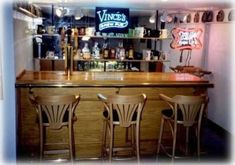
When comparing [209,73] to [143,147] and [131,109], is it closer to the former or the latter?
[143,147]

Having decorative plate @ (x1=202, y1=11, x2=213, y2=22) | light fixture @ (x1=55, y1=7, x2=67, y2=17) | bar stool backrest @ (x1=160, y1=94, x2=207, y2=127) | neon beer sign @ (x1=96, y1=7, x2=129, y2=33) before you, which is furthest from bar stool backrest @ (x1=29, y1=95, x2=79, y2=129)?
decorative plate @ (x1=202, y1=11, x2=213, y2=22)

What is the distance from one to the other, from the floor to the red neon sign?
1.70 m

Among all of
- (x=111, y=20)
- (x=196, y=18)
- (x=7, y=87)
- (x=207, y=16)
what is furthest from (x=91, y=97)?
(x=196, y=18)

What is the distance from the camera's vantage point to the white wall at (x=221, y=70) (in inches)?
200

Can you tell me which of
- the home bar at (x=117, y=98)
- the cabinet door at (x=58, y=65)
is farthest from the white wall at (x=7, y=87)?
the cabinet door at (x=58, y=65)

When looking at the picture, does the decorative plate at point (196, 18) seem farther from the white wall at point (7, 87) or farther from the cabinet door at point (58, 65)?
the white wall at point (7, 87)

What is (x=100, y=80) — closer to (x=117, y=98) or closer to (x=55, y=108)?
(x=117, y=98)

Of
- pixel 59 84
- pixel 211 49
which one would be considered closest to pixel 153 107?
pixel 59 84

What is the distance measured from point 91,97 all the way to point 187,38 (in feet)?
10.0

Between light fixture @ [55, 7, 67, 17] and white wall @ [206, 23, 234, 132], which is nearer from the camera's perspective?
white wall @ [206, 23, 234, 132]

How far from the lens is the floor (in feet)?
12.3

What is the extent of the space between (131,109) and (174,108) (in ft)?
1.51

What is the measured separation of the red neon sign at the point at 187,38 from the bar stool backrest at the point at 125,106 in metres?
3.29

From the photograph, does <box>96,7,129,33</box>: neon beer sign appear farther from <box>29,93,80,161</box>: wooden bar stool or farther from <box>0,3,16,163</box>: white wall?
<box>29,93,80,161</box>: wooden bar stool
